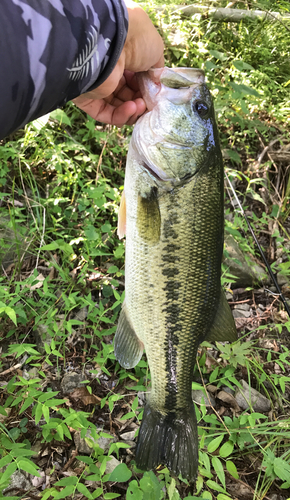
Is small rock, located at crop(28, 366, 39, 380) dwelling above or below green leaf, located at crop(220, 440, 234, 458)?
below

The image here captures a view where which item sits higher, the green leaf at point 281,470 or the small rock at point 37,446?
the green leaf at point 281,470

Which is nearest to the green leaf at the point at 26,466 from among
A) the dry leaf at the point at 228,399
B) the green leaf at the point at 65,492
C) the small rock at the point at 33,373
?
the green leaf at the point at 65,492

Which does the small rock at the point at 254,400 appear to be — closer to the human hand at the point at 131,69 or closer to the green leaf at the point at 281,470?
the green leaf at the point at 281,470

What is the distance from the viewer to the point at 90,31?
1260 millimetres

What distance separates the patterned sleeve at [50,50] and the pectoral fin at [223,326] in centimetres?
144

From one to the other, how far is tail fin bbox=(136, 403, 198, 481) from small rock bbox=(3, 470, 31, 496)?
82 centimetres

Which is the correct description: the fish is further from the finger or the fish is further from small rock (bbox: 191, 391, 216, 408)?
small rock (bbox: 191, 391, 216, 408)

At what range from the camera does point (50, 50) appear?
3.66 ft

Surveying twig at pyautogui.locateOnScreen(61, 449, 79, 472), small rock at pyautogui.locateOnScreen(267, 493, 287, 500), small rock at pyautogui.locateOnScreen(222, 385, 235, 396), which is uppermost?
twig at pyautogui.locateOnScreen(61, 449, 79, 472)

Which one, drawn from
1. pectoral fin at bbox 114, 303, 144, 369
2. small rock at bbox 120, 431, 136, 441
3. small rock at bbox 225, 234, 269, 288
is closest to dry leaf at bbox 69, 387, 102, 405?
small rock at bbox 120, 431, 136, 441

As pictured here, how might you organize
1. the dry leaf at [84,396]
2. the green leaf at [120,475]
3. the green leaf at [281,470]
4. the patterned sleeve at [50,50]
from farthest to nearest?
the dry leaf at [84,396], the green leaf at [281,470], the green leaf at [120,475], the patterned sleeve at [50,50]

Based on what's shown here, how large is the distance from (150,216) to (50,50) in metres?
0.89

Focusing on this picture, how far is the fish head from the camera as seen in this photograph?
5.40 ft

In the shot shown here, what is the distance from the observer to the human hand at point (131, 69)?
157 cm
